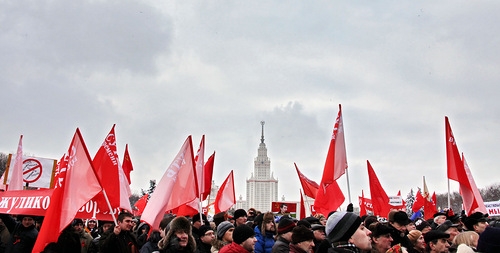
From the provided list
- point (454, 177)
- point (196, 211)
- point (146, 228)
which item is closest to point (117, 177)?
point (146, 228)

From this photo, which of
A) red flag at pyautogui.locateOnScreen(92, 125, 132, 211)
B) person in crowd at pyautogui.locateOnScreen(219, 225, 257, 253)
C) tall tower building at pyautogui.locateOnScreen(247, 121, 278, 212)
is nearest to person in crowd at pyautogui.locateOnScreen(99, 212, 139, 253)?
person in crowd at pyautogui.locateOnScreen(219, 225, 257, 253)

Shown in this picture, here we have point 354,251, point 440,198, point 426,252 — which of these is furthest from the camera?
point 440,198

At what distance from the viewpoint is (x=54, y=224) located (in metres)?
6.63

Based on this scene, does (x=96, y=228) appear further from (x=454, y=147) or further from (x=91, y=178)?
(x=454, y=147)

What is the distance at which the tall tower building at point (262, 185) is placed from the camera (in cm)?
16748

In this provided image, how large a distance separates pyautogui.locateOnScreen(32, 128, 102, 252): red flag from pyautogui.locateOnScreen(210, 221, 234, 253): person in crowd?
2.01 meters

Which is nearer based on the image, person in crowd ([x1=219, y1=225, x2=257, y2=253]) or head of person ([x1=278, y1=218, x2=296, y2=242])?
person in crowd ([x1=219, y1=225, x2=257, y2=253])

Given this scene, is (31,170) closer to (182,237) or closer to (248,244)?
(182,237)

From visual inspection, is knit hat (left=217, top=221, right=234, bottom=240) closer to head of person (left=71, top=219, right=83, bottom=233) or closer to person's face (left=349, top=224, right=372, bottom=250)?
person's face (left=349, top=224, right=372, bottom=250)

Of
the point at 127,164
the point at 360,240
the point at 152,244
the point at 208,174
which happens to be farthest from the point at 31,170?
the point at 360,240

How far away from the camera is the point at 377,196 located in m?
13.8

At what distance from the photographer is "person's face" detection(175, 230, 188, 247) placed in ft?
19.3

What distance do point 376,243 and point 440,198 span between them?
96163 mm

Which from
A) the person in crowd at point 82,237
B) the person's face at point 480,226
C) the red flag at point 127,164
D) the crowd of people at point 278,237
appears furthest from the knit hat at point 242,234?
the red flag at point 127,164
